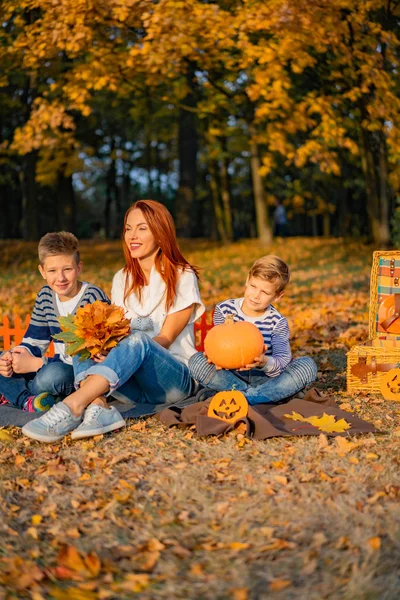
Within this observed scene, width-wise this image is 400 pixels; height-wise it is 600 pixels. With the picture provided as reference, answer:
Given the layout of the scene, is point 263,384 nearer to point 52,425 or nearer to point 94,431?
point 94,431

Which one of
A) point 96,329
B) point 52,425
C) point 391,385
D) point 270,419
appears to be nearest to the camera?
point 52,425

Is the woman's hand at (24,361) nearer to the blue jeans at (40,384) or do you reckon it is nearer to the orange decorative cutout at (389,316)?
the blue jeans at (40,384)

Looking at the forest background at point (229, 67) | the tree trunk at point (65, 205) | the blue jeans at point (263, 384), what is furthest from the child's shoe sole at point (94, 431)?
the tree trunk at point (65, 205)

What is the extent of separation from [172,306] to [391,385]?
192cm

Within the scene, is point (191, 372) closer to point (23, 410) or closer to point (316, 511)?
point (23, 410)

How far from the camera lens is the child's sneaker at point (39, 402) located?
524cm

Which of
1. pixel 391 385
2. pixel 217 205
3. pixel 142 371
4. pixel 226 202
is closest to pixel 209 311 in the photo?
pixel 391 385

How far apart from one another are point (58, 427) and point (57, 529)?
123cm

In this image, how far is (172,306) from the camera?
521cm

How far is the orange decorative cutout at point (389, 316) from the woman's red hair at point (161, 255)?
1955mm

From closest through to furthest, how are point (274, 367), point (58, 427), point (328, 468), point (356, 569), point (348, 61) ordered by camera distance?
point (356, 569), point (328, 468), point (58, 427), point (274, 367), point (348, 61)

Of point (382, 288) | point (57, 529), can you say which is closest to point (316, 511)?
point (57, 529)

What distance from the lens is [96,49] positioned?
13.6 m

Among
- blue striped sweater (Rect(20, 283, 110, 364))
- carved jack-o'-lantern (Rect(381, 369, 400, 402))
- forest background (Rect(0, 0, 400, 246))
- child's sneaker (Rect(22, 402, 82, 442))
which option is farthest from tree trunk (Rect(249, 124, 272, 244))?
child's sneaker (Rect(22, 402, 82, 442))
